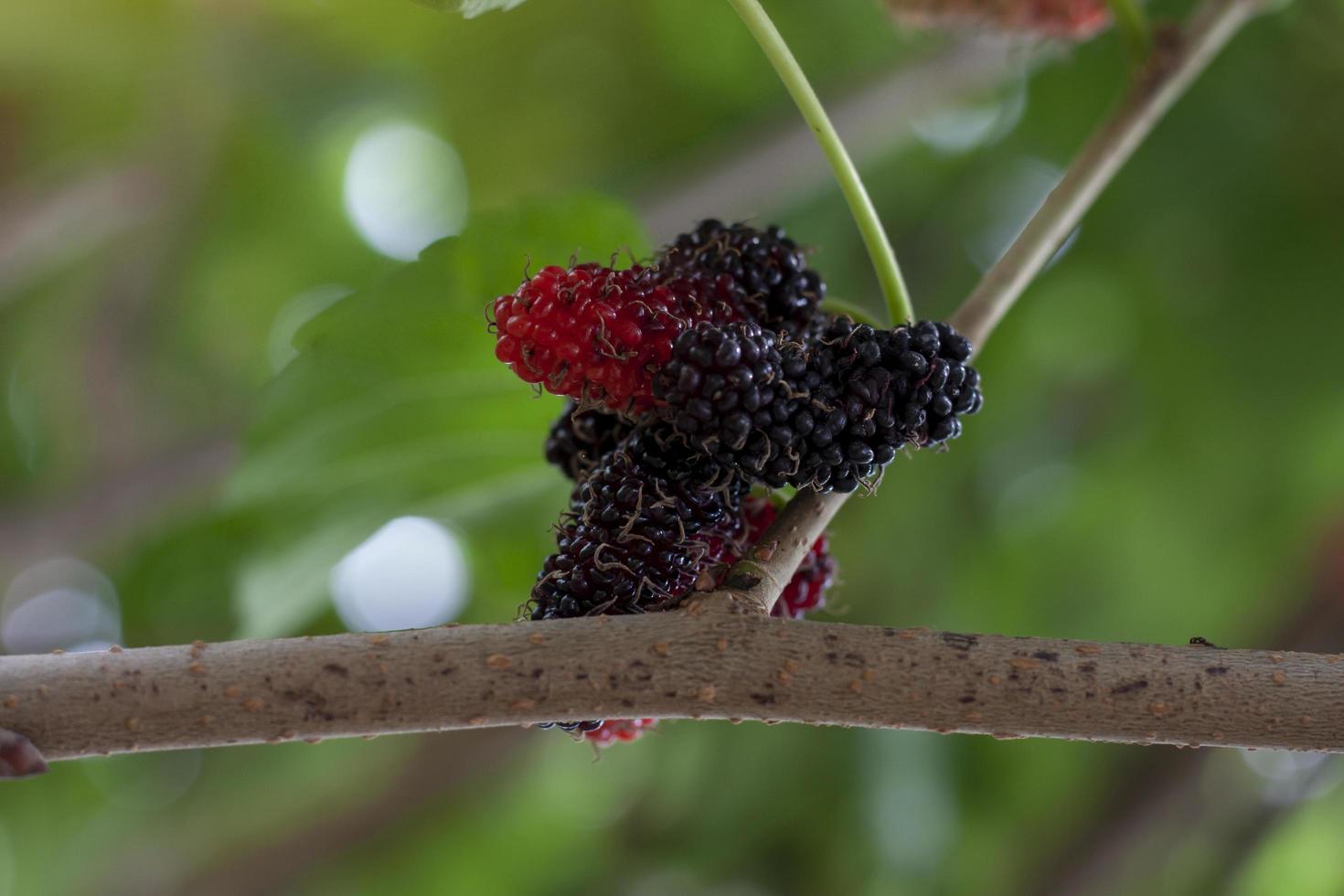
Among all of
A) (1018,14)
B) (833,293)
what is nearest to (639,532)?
(1018,14)

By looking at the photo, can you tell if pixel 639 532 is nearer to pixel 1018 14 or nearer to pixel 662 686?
pixel 662 686

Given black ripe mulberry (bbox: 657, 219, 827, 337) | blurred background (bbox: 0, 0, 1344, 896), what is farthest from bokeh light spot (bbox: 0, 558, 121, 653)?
black ripe mulberry (bbox: 657, 219, 827, 337)

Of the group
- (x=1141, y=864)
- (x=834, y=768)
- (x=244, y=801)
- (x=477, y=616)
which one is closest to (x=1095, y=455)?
(x=834, y=768)

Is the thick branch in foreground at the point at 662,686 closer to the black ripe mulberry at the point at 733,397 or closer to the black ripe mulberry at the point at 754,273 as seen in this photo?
the black ripe mulberry at the point at 733,397

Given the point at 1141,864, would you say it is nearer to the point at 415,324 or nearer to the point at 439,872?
the point at 439,872

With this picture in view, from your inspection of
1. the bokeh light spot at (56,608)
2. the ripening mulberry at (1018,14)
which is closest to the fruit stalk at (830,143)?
the ripening mulberry at (1018,14)

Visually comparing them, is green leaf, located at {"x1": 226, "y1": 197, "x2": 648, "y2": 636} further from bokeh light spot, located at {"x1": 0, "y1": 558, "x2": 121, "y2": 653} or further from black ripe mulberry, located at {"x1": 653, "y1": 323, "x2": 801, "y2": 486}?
bokeh light spot, located at {"x1": 0, "y1": 558, "x2": 121, "y2": 653}
